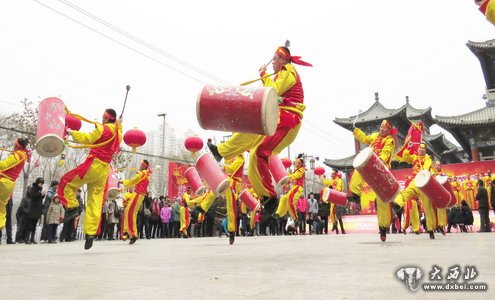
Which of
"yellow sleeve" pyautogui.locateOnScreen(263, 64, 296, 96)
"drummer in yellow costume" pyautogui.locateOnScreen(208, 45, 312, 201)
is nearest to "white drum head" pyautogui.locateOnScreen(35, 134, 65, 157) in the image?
"drummer in yellow costume" pyautogui.locateOnScreen(208, 45, 312, 201)

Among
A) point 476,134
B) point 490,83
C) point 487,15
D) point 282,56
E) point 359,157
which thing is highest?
point 490,83

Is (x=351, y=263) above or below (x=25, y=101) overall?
below

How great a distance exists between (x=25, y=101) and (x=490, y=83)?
92.8 feet

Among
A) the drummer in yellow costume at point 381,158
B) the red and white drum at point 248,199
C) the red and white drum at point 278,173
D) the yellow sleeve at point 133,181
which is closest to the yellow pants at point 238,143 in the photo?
the red and white drum at point 278,173

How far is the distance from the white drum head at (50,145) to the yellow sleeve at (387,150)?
187 inches

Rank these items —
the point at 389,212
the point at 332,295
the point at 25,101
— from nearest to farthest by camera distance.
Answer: the point at 332,295 < the point at 389,212 < the point at 25,101

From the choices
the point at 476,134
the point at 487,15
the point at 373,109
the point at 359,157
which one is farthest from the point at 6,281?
the point at 373,109

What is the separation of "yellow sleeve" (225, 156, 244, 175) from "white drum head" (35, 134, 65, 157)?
11.0 ft

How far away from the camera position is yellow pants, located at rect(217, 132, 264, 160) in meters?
4.52

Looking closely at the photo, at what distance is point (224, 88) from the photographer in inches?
→ 141

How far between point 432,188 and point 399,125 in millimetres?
30590

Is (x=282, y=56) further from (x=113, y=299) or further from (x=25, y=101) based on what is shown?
(x=25, y=101)

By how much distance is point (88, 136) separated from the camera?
5.52 meters

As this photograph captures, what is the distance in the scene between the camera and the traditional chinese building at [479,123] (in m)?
23.9
